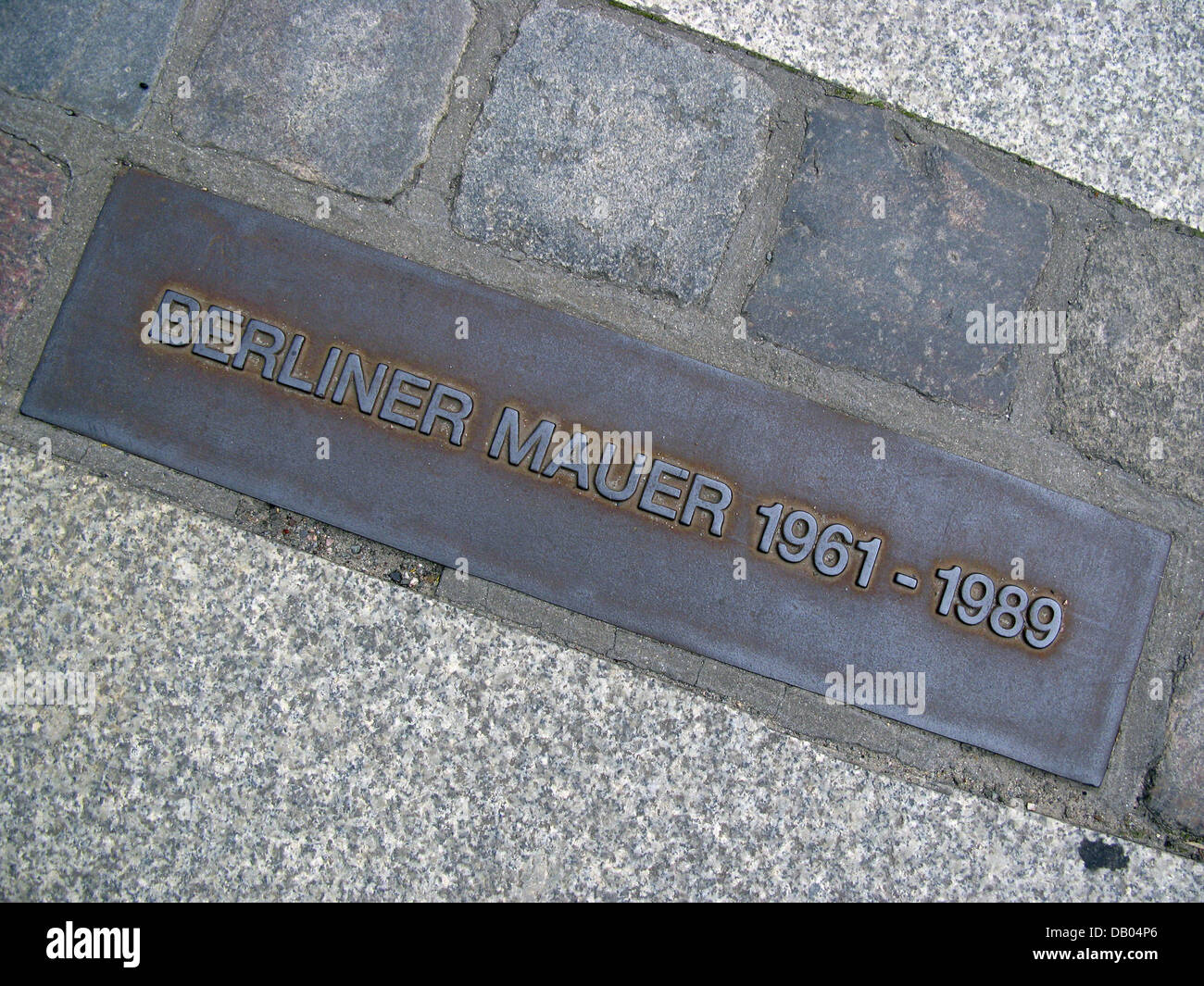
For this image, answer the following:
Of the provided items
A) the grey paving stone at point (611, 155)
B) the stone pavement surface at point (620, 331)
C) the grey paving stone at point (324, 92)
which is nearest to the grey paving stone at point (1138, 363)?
the stone pavement surface at point (620, 331)

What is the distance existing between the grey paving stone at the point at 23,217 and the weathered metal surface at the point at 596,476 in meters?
0.11

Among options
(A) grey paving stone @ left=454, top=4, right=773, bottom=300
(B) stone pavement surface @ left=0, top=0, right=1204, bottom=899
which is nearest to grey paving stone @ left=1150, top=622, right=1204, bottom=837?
(B) stone pavement surface @ left=0, top=0, right=1204, bottom=899

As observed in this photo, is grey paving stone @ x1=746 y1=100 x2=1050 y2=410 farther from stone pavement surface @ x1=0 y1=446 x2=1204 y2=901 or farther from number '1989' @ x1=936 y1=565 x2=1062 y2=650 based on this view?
stone pavement surface @ x1=0 y1=446 x2=1204 y2=901

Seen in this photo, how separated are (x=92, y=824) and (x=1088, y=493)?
7.54ft

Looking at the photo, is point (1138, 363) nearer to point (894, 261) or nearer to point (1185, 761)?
point (894, 261)

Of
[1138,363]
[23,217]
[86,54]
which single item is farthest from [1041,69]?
[23,217]

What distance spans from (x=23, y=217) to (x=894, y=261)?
195 cm

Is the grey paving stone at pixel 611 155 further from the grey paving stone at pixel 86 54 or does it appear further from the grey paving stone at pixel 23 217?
the grey paving stone at pixel 23 217

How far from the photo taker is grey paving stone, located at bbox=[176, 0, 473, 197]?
173 cm

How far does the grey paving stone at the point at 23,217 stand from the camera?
1.69 m

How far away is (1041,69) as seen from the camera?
6.05 ft

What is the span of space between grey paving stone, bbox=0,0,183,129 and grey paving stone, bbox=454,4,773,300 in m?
A: 0.75
